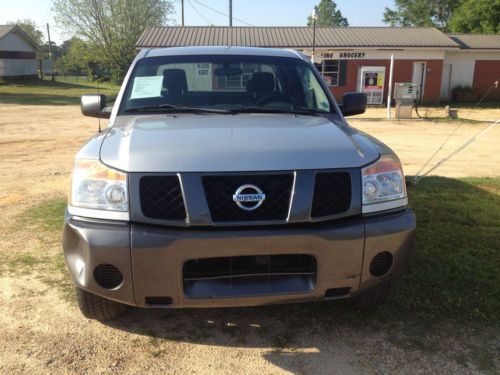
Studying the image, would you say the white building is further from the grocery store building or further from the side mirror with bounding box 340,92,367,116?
the side mirror with bounding box 340,92,367,116

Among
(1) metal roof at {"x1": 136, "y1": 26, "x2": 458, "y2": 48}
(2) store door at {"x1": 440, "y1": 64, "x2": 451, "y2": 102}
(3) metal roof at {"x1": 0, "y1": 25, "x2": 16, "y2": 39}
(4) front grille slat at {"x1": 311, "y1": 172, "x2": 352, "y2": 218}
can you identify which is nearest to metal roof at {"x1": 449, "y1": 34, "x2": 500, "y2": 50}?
(2) store door at {"x1": 440, "y1": 64, "x2": 451, "y2": 102}

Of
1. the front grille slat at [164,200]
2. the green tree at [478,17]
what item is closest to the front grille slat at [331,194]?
the front grille slat at [164,200]

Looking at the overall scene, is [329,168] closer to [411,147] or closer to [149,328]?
[149,328]

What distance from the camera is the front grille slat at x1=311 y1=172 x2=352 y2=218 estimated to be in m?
2.58

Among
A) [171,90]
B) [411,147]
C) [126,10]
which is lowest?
[411,147]

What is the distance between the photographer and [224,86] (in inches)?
160

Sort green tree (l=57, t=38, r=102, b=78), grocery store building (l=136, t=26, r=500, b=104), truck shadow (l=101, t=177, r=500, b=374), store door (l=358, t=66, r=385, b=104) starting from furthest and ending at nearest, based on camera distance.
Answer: green tree (l=57, t=38, r=102, b=78) < grocery store building (l=136, t=26, r=500, b=104) < store door (l=358, t=66, r=385, b=104) < truck shadow (l=101, t=177, r=500, b=374)

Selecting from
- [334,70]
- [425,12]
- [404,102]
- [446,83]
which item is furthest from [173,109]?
[425,12]

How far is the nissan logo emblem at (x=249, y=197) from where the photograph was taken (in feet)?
8.19

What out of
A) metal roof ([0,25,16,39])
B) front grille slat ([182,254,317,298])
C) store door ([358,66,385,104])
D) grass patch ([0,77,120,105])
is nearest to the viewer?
front grille slat ([182,254,317,298])

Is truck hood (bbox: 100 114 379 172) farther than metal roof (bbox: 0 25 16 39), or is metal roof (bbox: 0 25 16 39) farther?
metal roof (bbox: 0 25 16 39)

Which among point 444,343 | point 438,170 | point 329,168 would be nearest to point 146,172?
point 329,168

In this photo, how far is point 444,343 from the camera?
2934 millimetres

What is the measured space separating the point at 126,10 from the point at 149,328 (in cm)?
4697
